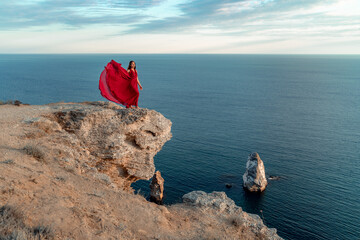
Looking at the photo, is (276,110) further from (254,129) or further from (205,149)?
(205,149)

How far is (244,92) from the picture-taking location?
107 metres

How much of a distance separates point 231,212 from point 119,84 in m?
10.9

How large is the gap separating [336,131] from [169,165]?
129ft

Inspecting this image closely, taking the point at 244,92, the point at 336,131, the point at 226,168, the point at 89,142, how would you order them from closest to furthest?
the point at 89,142, the point at 226,168, the point at 336,131, the point at 244,92

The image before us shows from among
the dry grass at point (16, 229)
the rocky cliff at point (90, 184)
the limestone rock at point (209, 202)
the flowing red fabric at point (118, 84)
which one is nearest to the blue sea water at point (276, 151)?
the limestone rock at point (209, 202)

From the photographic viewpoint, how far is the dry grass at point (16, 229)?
660 centimetres

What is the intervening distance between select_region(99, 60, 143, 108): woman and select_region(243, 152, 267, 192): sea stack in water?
23368 mm

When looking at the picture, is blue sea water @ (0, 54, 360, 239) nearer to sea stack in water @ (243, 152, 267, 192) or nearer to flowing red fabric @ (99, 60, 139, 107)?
sea stack in water @ (243, 152, 267, 192)

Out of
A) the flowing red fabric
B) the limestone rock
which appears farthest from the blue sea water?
the flowing red fabric

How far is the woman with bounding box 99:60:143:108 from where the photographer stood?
724 inches

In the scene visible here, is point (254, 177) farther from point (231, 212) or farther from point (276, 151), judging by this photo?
point (231, 212)

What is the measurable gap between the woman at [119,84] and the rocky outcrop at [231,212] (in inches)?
316

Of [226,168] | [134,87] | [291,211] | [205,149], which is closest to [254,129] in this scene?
[205,149]

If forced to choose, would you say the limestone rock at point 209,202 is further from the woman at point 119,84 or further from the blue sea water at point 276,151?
the blue sea water at point 276,151
